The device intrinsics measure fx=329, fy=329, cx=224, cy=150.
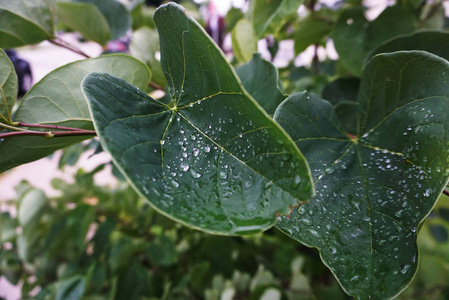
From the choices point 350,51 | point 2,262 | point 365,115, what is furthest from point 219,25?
point 2,262

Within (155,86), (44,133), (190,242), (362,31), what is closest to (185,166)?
(44,133)

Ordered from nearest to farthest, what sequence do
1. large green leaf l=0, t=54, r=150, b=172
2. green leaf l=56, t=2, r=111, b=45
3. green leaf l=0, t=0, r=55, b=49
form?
large green leaf l=0, t=54, r=150, b=172 < green leaf l=0, t=0, r=55, b=49 < green leaf l=56, t=2, r=111, b=45

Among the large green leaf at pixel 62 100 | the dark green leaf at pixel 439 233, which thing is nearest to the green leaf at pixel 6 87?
the large green leaf at pixel 62 100

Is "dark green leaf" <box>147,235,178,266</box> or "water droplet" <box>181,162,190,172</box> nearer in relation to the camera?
"water droplet" <box>181,162,190,172</box>

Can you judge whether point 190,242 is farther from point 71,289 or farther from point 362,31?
point 362,31

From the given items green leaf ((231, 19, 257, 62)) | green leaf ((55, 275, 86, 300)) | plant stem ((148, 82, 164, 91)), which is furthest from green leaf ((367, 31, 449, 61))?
green leaf ((55, 275, 86, 300))

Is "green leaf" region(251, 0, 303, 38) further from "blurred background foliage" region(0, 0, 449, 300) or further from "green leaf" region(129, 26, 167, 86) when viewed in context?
"green leaf" region(129, 26, 167, 86)

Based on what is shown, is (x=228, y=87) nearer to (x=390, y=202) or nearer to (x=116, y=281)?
(x=390, y=202)
